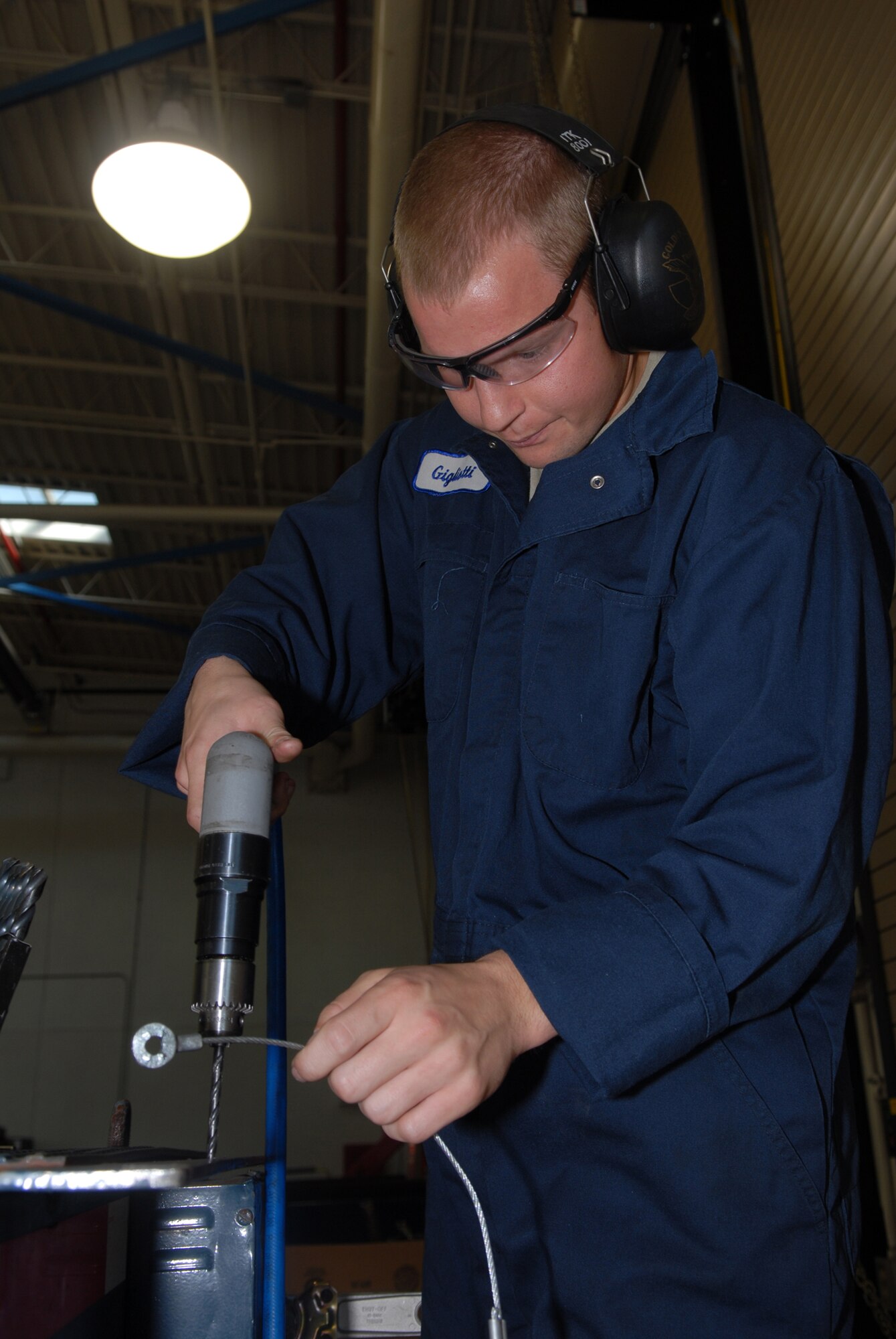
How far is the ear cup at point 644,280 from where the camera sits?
1.16 m

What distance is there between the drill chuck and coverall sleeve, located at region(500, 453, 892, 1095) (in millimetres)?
298

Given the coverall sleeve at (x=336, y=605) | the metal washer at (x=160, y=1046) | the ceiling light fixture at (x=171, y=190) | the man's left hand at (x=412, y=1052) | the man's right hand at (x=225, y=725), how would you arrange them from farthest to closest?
the ceiling light fixture at (x=171, y=190)
the coverall sleeve at (x=336, y=605)
the man's right hand at (x=225, y=725)
the metal washer at (x=160, y=1046)
the man's left hand at (x=412, y=1052)

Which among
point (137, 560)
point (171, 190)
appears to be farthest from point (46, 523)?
point (171, 190)

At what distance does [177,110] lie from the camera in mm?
3875

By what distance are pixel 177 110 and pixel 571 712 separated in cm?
366

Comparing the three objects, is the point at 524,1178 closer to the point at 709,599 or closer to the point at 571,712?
the point at 571,712

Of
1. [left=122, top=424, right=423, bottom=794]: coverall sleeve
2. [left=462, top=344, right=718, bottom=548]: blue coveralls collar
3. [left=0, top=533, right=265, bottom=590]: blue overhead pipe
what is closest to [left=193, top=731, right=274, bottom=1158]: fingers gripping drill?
[left=122, top=424, right=423, bottom=794]: coverall sleeve

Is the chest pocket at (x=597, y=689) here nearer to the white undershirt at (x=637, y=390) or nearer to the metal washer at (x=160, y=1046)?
the white undershirt at (x=637, y=390)

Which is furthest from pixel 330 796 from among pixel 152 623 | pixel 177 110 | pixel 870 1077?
pixel 870 1077

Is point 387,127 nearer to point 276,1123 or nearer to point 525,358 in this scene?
point 525,358

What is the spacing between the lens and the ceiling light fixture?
3.78 m

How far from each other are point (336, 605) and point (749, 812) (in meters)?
0.74

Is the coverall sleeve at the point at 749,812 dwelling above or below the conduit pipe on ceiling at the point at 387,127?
below

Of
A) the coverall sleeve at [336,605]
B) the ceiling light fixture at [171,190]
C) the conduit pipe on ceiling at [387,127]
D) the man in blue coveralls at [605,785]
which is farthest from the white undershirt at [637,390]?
the ceiling light fixture at [171,190]
